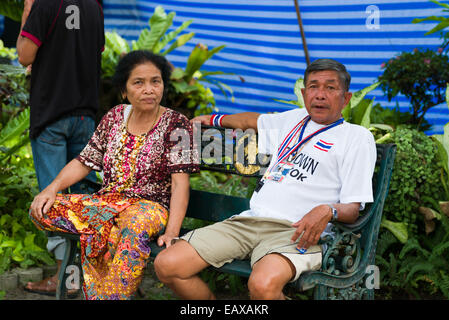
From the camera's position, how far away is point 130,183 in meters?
3.32

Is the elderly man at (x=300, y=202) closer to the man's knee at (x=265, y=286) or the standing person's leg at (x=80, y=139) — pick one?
Answer: the man's knee at (x=265, y=286)

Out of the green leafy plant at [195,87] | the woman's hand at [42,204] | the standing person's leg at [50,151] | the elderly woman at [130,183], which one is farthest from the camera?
the green leafy plant at [195,87]

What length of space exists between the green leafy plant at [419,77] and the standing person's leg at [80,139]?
250cm

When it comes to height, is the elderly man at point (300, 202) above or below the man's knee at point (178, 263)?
above

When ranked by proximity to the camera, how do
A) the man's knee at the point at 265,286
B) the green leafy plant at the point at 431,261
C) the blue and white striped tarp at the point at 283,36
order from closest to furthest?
the man's knee at the point at 265,286, the green leafy plant at the point at 431,261, the blue and white striped tarp at the point at 283,36

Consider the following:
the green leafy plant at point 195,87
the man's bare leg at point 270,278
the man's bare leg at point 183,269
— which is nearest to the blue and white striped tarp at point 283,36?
the green leafy plant at point 195,87

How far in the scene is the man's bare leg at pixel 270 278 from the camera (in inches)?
101

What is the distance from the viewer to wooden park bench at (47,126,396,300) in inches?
108

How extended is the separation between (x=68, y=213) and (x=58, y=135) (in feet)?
2.25

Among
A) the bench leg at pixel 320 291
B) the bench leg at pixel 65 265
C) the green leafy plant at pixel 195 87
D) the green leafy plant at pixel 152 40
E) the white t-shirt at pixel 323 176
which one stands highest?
the green leafy plant at pixel 152 40

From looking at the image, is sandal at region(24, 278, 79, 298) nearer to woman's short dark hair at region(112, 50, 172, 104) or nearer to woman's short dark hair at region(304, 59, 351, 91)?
woman's short dark hair at region(112, 50, 172, 104)

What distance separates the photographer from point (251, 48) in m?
6.32

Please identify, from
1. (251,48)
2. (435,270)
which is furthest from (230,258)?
(251,48)
